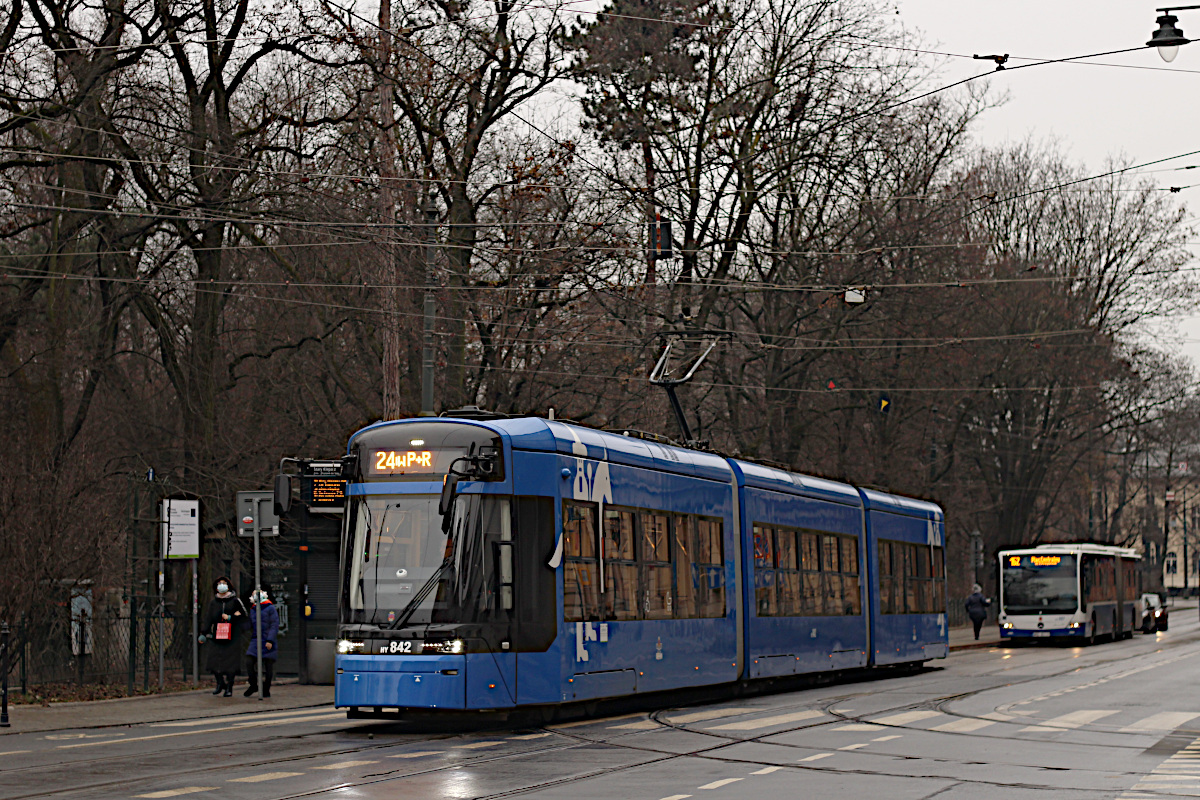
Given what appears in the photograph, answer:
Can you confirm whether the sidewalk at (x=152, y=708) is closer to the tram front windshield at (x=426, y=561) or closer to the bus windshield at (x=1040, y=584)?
the tram front windshield at (x=426, y=561)

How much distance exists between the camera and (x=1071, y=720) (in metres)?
18.8

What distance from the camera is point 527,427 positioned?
1728 centimetres

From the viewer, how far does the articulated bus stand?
43.6m

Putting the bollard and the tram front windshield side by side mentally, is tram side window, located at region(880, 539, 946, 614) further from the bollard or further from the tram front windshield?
the bollard

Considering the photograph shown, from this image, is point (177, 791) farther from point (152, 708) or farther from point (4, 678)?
point (152, 708)

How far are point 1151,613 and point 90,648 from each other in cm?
4487

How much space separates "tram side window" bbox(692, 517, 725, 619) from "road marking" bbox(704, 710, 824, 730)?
1940 mm

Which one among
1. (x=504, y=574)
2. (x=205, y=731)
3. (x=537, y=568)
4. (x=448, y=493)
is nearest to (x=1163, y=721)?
(x=537, y=568)

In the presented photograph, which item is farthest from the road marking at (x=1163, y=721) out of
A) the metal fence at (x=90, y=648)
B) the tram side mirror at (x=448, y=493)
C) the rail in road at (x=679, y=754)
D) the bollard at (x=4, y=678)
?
the metal fence at (x=90, y=648)

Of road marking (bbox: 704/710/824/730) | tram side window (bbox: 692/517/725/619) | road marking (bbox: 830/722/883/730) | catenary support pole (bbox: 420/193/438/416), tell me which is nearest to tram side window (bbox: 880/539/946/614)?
tram side window (bbox: 692/517/725/619)

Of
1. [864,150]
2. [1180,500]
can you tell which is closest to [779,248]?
[864,150]

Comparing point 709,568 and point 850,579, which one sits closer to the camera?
point 709,568

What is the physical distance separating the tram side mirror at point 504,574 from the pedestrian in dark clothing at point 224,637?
7.41 m

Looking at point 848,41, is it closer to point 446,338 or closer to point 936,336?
point 936,336
